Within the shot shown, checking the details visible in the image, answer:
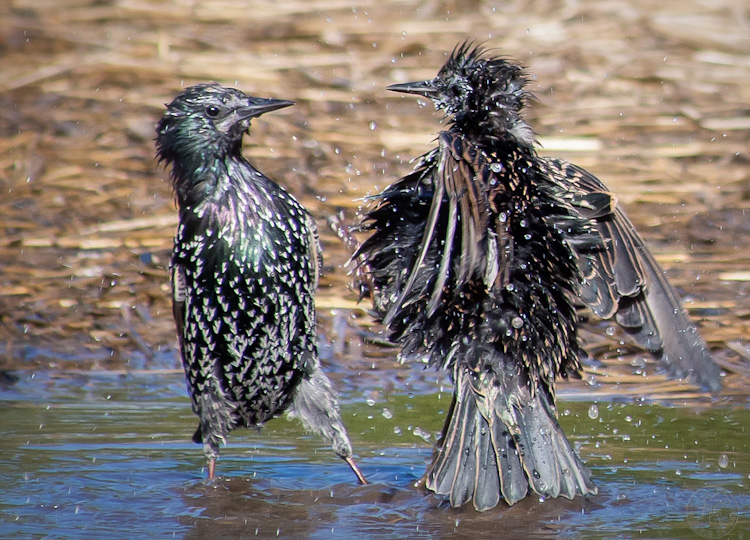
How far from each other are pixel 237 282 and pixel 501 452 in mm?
1348

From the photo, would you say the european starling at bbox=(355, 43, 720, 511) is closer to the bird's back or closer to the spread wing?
the spread wing

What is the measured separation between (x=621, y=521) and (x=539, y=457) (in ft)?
1.24

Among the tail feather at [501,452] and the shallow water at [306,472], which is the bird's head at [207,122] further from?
the tail feather at [501,452]

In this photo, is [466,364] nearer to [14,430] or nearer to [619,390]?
[619,390]

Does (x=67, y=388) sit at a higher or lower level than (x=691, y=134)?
lower

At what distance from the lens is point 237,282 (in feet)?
17.1

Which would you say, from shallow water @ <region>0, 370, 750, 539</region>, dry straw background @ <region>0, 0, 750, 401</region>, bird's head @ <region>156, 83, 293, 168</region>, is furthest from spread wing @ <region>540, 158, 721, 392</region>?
bird's head @ <region>156, 83, 293, 168</region>

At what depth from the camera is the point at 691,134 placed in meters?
9.41

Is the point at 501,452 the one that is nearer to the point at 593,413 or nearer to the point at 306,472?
the point at 306,472

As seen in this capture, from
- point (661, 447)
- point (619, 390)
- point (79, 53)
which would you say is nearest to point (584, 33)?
point (79, 53)

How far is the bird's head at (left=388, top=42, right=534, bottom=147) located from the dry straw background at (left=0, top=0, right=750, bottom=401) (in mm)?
2071

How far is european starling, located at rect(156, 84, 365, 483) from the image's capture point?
17.1 feet

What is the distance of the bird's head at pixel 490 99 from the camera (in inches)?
185

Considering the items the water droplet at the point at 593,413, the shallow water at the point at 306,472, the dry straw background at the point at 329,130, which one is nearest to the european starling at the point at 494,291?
the shallow water at the point at 306,472
